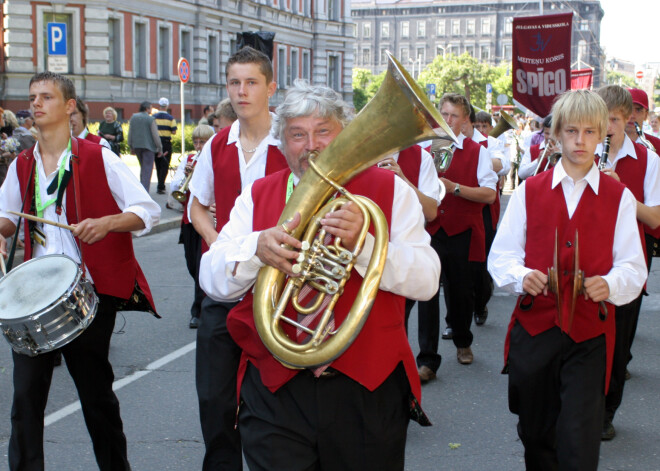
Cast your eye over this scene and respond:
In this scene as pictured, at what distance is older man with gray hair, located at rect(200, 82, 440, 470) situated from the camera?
2789 millimetres

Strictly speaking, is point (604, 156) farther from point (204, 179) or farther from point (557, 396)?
point (204, 179)

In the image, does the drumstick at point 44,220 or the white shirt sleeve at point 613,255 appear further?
the drumstick at point 44,220

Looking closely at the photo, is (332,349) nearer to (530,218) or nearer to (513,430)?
(530,218)

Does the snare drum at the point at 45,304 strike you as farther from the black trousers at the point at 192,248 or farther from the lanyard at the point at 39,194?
the black trousers at the point at 192,248

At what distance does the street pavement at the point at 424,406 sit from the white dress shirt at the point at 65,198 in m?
1.25

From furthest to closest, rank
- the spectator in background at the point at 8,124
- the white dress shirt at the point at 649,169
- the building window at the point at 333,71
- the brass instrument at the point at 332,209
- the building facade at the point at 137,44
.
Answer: the building window at the point at 333,71 → the building facade at the point at 137,44 → the spectator in background at the point at 8,124 → the white dress shirt at the point at 649,169 → the brass instrument at the point at 332,209

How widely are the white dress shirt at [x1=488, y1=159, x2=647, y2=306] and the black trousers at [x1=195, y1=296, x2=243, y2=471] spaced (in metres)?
1.23

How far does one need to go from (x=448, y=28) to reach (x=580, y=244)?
123 metres

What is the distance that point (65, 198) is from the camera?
4.04 m

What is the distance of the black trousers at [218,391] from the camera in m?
3.85

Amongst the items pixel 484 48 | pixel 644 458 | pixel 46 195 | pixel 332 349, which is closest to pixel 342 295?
pixel 332 349

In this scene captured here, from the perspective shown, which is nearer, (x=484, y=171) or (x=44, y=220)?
(x=44, y=220)

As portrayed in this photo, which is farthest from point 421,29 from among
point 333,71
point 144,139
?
point 144,139

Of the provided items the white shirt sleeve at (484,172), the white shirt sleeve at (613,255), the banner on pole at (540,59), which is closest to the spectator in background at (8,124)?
the banner on pole at (540,59)
